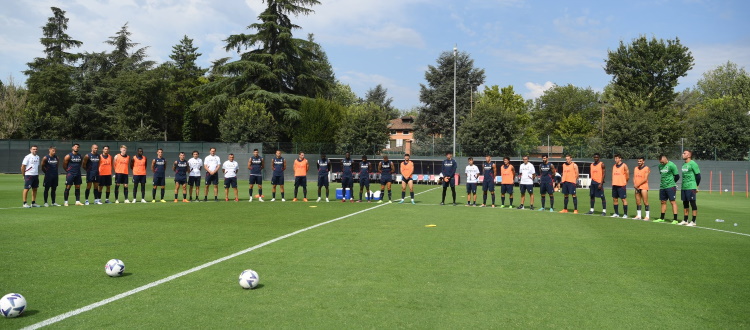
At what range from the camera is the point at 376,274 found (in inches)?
280

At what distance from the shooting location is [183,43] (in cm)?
7125

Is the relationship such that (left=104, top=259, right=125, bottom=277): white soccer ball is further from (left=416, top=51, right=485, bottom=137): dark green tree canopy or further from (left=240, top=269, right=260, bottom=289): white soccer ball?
(left=416, top=51, right=485, bottom=137): dark green tree canopy

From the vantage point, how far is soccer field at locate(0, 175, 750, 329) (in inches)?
206

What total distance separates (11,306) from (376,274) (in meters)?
4.07

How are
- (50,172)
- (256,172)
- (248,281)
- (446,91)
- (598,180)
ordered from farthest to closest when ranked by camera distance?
(446,91)
(256,172)
(598,180)
(50,172)
(248,281)

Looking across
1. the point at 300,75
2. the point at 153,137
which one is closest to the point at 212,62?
the point at 153,137

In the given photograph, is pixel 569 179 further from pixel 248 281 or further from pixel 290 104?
pixel 290 104

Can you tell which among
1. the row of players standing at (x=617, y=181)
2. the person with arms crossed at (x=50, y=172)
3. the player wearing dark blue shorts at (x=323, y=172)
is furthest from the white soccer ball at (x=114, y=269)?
the player wearing dark blue shorts at (x=323, y=172)

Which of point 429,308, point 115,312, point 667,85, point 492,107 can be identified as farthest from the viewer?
point 667,85

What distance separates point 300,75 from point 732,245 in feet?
143

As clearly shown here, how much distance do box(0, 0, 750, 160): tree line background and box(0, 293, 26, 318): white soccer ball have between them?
136 ft

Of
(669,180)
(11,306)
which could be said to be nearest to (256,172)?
(669,180)

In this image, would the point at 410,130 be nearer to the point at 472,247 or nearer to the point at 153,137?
the point at 153,137

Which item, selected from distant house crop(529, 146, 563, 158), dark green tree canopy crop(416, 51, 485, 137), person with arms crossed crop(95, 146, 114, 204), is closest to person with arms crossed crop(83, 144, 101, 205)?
person with arms crossed crop(95, 146, 114, 204)
